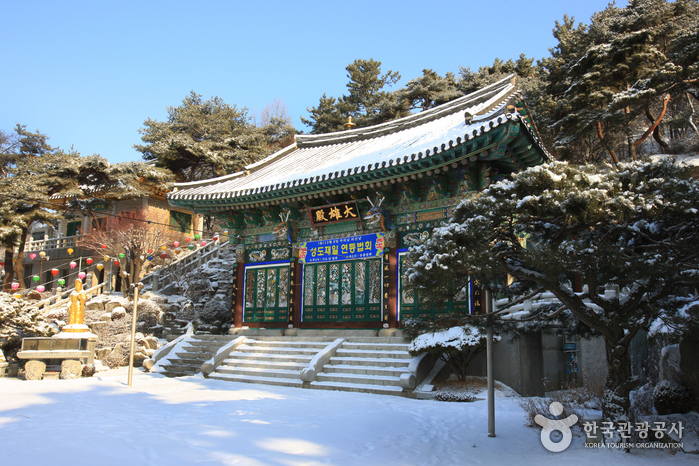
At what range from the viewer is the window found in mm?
28484

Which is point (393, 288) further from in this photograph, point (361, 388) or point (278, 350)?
point (278, 350)

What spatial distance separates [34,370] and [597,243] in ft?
42.6

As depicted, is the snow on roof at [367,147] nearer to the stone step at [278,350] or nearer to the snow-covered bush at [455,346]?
the snow-covered bush at [455,346]

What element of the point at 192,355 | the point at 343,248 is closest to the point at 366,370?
the point at 343,248

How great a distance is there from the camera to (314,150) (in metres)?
19.5

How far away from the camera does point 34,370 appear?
38.8 ft

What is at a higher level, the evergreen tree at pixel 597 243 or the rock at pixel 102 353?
the evergreen tree at pixel 597 243

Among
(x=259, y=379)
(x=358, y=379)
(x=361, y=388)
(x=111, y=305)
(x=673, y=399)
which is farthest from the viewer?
(x=111, y=305)

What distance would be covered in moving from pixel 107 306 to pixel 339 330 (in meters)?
10.4

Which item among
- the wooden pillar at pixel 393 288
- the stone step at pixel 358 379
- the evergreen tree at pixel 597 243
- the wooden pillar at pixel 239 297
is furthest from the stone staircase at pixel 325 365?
the evergreen tree at pixel 597 243

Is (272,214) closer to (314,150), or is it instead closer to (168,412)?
(314,150)

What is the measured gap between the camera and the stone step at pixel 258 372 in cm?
1144

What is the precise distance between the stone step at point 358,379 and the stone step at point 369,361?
1.58 feet

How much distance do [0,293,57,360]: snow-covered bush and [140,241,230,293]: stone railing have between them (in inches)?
347
